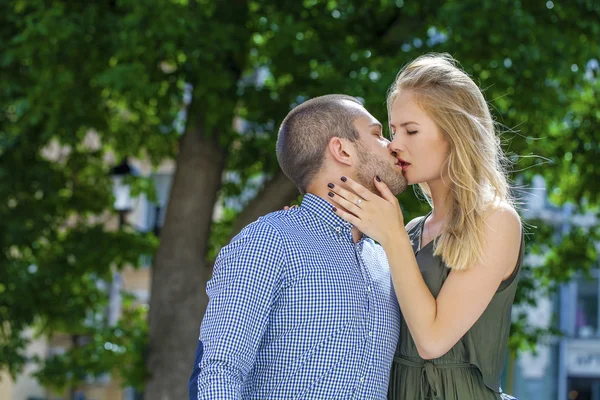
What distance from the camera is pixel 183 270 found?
938 centimetres

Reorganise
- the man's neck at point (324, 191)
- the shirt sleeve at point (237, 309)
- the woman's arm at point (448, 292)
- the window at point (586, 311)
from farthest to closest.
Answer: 1. the window at point (586, 311)
2. the man's neck at point (324, 191)
3. the woman's arm at point (448, 292)
4. the shirt sleeve at point (237, 309)

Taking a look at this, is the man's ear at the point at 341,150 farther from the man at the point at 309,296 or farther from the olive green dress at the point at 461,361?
the olive green dress at the point at 461,361

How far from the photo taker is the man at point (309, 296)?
9.49 feet

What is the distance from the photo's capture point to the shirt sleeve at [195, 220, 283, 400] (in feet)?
9.26

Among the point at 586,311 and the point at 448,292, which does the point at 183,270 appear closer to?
the point at 448,292

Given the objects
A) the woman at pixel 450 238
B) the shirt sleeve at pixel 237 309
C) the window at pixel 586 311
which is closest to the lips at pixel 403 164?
the woman at pixel 450 238

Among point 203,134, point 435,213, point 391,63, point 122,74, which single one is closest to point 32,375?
point 203,134

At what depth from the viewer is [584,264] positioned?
37.7 feet

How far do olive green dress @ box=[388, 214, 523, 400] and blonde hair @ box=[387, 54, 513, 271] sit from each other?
14 cm

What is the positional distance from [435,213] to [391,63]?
467 cm

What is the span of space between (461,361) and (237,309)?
966mm

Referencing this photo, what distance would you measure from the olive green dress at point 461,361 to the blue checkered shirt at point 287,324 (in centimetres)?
30

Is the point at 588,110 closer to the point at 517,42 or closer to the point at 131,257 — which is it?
the point at 517,42

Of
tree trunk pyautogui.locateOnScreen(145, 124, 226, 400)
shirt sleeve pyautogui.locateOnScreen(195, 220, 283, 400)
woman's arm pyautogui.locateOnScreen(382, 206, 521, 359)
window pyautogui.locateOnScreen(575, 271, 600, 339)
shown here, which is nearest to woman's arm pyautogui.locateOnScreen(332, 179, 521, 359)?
woman's arm pyautogui.locateOnScreen(382, 206, 521, 359)
